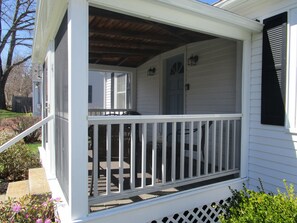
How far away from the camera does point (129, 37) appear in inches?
189

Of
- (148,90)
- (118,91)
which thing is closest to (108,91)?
(118,91)

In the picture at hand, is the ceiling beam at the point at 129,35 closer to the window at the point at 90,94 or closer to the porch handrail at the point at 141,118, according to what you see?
the porch handrail at the point at 141,118

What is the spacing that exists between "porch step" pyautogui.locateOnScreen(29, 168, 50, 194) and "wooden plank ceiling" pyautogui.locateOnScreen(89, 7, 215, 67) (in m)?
2.63

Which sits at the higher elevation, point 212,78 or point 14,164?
point 212,78

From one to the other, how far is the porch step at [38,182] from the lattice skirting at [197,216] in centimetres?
176

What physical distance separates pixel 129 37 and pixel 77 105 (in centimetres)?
Answer: 284

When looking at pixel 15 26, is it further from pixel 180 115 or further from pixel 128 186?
pixel 180 115

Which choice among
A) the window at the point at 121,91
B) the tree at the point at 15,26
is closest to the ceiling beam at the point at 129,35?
the window at the point at 121,91

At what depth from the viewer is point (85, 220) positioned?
7.75 ft

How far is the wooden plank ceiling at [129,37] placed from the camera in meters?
3.84

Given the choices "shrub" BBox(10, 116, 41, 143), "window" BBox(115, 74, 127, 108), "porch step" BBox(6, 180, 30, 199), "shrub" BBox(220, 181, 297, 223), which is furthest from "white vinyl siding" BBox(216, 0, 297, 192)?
"shrub" BBox(10, 116, 41, 143)

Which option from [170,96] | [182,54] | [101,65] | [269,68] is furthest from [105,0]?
[101,65]

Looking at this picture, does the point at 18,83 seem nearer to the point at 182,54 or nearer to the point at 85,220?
the point at 182,54

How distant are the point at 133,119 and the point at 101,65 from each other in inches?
211
